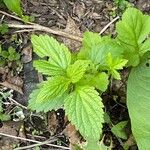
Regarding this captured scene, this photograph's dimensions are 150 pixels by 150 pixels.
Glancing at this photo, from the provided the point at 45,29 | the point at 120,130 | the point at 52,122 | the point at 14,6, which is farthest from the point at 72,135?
the point at 14,6

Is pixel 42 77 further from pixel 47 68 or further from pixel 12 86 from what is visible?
pixel 47 68

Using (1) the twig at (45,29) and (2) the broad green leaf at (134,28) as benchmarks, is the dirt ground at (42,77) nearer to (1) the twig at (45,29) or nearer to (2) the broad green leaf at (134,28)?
(1) the twig at (45,29)

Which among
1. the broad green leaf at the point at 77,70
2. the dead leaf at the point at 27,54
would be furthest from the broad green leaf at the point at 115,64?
the dead leaf at the point at 27,54

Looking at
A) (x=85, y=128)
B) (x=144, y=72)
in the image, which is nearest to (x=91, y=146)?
(x=85, y=128)

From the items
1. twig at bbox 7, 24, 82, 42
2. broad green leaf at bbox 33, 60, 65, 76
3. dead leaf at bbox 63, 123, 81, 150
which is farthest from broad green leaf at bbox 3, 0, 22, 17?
dead leaf at bbox 63, 123, 81, 150

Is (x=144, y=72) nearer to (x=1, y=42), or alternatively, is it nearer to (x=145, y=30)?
(x=145, y=30)

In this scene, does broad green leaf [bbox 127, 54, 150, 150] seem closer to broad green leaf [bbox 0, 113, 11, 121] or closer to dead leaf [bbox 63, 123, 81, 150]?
dead leaf [bbox 63, 123, 81, 150]
